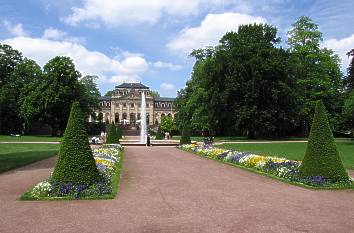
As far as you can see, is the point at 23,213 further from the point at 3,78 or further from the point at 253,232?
the point at 3,78

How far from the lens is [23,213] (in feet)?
26.2

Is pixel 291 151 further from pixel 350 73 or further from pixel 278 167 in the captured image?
pixel 350 73

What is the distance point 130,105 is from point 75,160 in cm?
11968

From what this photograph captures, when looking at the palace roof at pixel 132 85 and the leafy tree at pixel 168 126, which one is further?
the palace roof at pixel 132 85

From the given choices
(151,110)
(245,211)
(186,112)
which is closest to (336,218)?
(245,211)

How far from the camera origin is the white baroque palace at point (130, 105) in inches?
5094

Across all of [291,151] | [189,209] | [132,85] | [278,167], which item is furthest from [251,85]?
[132,85]

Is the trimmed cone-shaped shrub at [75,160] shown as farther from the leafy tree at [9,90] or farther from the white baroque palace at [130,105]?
the white baroque palace at [130,105]

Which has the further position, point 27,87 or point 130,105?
point 130,105

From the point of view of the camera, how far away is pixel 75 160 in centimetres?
1077

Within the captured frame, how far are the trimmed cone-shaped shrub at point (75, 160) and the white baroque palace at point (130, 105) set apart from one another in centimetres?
11247

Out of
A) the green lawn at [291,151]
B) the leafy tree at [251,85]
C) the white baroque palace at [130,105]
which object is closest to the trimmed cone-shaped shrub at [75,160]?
the green lawn at [291,151]

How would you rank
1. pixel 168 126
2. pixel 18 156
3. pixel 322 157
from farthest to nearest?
pixel 168 126 → pixel 18 156 → pixel 322 157

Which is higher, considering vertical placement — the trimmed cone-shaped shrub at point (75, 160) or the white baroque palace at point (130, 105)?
the white baroque palace at point (130, 105)
